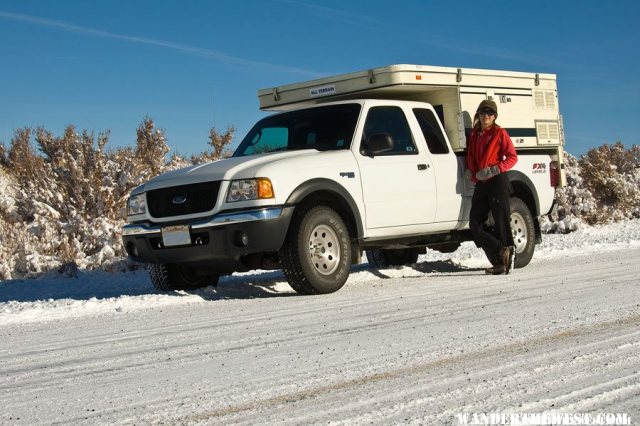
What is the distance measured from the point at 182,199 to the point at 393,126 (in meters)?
2.56

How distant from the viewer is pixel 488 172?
31.7 ft

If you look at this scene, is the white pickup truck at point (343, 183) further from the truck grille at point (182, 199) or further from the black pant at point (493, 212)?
the black pant at point (493, 212)

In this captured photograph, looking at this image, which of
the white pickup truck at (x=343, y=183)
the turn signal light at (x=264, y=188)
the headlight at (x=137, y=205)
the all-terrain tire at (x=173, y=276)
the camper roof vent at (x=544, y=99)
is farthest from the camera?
the camper roof vent at (x=544, y=99)

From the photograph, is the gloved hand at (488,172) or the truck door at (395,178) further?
the gloved hand at (488,172)

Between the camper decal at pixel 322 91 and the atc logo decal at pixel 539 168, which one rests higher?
the camper decal at pixel 322 91

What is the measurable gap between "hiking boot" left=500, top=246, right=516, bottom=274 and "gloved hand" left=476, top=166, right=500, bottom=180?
2.72 feet

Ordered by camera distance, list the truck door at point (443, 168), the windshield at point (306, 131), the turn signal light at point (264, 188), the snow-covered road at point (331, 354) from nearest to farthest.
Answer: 1. the snow-covered road at point (331, 354)
2. the turn signal light at point (264, 188)
3. the windshield at point (306, 131)
4. the truck door at point (443, 168)

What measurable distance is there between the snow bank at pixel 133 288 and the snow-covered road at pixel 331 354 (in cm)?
4

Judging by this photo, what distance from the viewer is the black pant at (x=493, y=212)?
9820mm

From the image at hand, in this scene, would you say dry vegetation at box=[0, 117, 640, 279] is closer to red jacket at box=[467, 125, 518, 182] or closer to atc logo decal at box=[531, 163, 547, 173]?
atc logo decal at box=[531, 163, 547, 173]

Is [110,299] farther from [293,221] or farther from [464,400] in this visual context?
[464,400]

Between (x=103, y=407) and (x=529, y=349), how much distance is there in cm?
221

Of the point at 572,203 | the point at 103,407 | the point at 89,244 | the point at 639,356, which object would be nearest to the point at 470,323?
the point at 639,356

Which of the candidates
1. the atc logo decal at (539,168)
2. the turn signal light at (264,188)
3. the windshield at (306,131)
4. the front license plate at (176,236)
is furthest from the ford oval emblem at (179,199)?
the atc logo decal at (539,168)
